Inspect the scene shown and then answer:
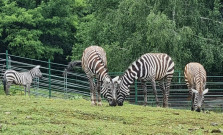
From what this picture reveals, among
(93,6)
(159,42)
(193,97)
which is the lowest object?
(193,97)

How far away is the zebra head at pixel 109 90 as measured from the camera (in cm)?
1381

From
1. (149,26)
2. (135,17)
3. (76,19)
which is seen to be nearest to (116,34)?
(135,17)

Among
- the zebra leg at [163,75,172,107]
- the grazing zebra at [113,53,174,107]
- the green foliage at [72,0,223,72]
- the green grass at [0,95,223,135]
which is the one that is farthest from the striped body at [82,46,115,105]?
the green foliage at [72,0,223,72]

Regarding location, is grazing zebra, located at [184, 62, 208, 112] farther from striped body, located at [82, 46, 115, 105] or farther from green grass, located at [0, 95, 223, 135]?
striped body, located at [82, 46, 115, 105]

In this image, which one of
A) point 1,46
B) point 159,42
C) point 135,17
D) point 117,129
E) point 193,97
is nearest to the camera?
point 117,129

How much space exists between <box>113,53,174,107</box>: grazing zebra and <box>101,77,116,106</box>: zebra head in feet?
1.37

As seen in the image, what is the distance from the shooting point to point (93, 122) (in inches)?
383

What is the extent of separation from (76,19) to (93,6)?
13.1ft

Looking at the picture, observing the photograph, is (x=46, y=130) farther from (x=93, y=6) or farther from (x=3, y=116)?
(x=93, y=6)

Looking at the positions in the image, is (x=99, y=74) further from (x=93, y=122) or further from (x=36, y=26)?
(x=36, y=26)

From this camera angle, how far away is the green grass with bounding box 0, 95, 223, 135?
8453 mm

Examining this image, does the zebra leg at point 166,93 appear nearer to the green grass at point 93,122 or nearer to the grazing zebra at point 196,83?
the grazing zebra at point 196,83

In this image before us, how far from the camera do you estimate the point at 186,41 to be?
22203mm

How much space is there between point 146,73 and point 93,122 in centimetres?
601
